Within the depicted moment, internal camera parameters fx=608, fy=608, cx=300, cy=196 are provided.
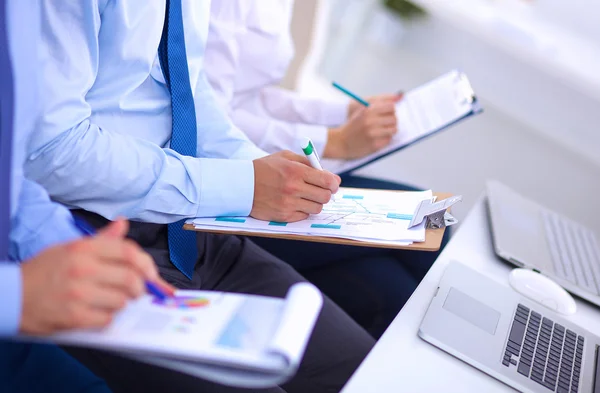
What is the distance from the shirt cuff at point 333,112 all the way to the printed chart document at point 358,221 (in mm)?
590

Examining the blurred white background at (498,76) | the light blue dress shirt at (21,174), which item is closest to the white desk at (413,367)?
the light blue dress shirt at (21,174)

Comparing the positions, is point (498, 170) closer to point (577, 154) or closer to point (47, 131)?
point (577, 154)

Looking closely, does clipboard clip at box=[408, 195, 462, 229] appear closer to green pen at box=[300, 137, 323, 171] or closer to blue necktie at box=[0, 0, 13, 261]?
green pen at box=[300, 137, 323, 171]

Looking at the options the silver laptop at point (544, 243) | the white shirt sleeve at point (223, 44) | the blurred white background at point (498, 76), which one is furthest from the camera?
the blurred white background at point (498, 76)

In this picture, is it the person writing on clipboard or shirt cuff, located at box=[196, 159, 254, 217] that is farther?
the person writing on clipboard

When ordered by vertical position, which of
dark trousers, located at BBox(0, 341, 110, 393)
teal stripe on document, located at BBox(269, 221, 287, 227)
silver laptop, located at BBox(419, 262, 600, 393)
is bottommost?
dark trousers, located at BBox(0, 341, 110, 393)

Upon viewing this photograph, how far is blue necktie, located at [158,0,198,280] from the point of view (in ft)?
3.02

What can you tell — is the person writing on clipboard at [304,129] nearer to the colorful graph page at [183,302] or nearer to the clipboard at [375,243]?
the clipboard at [375,243]

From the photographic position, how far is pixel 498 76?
2002mm

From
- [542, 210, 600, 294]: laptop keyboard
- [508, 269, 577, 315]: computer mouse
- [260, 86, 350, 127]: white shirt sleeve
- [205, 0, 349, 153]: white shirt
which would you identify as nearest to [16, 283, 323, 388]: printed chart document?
[508, 269, 577, 315]: computer mouse

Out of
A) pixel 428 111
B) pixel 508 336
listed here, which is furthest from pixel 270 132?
pixel 508 336

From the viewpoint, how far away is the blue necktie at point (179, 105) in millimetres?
920

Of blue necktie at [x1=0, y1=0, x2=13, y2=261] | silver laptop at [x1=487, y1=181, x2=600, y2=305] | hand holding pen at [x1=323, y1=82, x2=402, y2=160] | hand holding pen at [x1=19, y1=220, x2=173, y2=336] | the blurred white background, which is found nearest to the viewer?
hand holding pen at [x1=19, y1=220, x2=173, y2=336]

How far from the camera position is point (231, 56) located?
125cm
